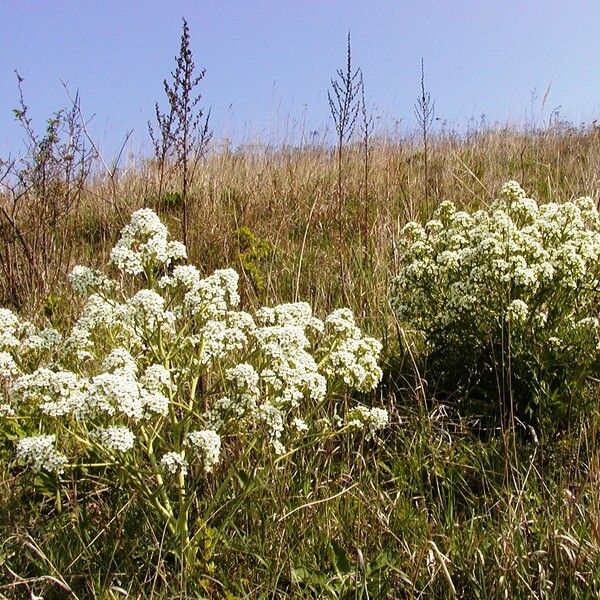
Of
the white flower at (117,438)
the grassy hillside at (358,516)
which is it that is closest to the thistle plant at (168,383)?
the white flower at (117,438)

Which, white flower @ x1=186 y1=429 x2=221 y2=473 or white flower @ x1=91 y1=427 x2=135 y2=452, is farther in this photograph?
white flower @ x1=186 y1=429 x2=221 y2=473

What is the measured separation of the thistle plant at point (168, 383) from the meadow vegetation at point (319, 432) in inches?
0.4

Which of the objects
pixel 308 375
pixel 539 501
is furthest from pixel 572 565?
pixel 308 375

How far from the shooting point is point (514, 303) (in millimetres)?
3355

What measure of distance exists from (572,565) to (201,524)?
122 cm

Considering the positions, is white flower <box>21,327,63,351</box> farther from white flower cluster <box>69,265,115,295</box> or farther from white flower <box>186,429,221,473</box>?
white flower <box>186,429,221,473</box>

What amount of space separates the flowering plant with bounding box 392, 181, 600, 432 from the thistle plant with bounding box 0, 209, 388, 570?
0.98 m

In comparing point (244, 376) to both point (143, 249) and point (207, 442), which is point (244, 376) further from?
point (143, 249)

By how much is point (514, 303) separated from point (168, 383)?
5.78 feet

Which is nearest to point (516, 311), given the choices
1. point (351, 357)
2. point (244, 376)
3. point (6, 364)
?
point (351, 357)

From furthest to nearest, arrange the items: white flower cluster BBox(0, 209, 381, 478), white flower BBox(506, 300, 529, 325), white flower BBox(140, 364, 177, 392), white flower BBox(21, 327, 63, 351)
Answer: white flower BBox(506, 300, 529, 325)
white flower BBox(21, 327, 63, 351)
white flower BBox(140, 364, 177, 392)
white flower cluster BBox(0, 209, 381, 478)

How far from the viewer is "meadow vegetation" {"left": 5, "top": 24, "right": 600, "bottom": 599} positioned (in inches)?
93.6

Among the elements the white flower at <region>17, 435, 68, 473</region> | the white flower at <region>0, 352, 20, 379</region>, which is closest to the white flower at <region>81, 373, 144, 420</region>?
the white flower at <region>17, 435, 68, 473</region>

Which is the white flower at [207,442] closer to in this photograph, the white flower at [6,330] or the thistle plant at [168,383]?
the thistle plant at [168,383]
